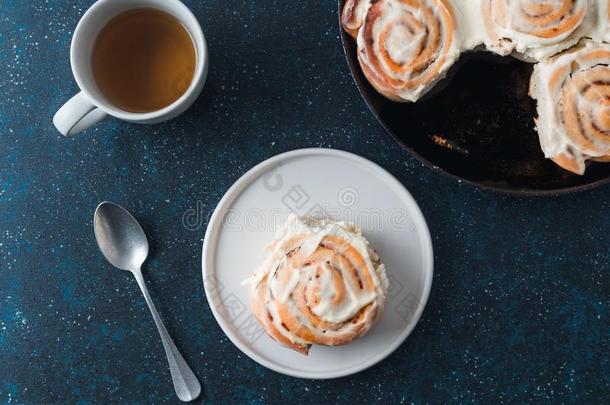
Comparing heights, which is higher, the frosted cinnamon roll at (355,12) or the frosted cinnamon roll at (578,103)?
the frosted cinnamon roll at (355,12)

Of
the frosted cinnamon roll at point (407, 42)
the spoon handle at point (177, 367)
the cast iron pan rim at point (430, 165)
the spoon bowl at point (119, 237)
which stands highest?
the frosted cinnamon roll at point (407, 42)

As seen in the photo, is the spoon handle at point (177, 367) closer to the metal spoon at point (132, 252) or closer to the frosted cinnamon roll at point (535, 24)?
the metal spoon at point (132, 252)

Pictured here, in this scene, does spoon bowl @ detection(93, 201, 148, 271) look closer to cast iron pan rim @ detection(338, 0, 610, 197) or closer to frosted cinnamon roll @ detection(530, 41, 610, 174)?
cast iron pan rim @ detection(338, 0, 610, 197)

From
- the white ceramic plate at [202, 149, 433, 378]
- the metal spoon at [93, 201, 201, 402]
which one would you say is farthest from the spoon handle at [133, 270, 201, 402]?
the white ceramic plate at [202, 149, 433, 378]

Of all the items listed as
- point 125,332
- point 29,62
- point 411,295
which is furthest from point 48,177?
point 411,295

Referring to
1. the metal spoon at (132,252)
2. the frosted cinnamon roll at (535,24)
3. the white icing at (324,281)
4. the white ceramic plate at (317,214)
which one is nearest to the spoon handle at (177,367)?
the metal spoon at (132,252)

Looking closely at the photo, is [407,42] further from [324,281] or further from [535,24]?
[324,281]

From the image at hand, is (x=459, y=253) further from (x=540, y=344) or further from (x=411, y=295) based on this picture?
(x=540, y=344)
